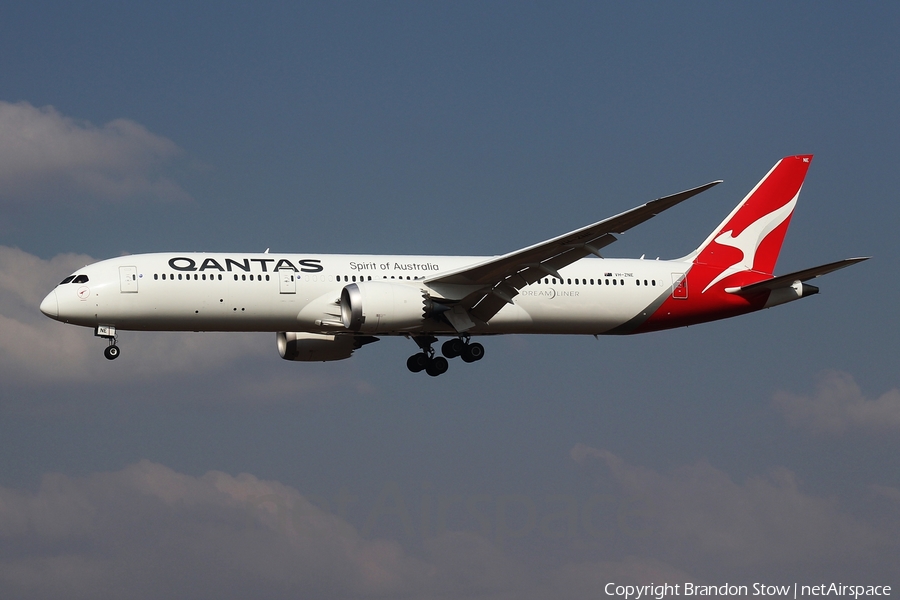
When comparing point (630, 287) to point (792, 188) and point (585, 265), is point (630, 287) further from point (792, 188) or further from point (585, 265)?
point (792, 188)

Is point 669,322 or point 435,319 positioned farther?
point 669,322

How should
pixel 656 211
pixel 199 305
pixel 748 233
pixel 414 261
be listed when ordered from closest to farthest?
pixel 656 211, pixel 199 305, pixel 414 261, pixel 748 233

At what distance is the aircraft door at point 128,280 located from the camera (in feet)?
137

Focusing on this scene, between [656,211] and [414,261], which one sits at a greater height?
[414,261]

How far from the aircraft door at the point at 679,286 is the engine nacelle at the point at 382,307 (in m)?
10.3

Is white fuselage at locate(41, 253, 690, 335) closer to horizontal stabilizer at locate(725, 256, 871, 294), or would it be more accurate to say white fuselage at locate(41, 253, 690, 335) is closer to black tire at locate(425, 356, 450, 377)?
black tire at locate(425, 356, 450, 377)

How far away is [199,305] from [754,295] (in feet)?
69.3

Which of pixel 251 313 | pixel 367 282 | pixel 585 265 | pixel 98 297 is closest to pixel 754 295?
pixel 585 265

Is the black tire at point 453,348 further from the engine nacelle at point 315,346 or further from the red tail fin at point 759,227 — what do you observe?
the red tail fin at point 759,227

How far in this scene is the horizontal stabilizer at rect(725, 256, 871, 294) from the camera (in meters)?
41.6

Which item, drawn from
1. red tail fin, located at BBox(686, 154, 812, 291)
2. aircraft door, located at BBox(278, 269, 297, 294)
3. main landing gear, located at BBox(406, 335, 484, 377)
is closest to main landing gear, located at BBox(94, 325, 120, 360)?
aircraft door, located at BBox(278, 269, 297, 294)

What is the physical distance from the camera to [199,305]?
137 ft

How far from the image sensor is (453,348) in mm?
46062

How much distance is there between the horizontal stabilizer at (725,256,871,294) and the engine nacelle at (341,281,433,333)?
13.0m
